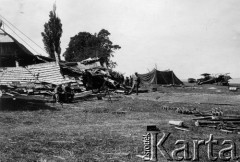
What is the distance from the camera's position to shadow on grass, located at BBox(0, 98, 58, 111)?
46.6 ft

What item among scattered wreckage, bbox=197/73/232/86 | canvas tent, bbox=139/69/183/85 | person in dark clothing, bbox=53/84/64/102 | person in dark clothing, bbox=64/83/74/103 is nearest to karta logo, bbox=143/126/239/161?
person in dark clothing, bbox=53/84/64/102

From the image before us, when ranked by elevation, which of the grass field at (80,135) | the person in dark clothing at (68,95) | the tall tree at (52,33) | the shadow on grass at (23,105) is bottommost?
the grass field at (80,135)

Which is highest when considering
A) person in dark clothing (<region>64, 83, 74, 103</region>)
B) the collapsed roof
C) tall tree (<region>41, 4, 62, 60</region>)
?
tall tree (<region>41, 4, 62, 60</region>)

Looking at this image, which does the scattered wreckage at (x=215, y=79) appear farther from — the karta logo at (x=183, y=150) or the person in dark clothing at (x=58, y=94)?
the karta logo at (x=183, y=150)


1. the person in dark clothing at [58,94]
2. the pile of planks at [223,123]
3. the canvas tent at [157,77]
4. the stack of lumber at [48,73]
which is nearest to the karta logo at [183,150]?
the pile of planks at [223,123]

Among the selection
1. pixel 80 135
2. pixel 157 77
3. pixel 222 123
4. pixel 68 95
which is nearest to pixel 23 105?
pixel 68 95

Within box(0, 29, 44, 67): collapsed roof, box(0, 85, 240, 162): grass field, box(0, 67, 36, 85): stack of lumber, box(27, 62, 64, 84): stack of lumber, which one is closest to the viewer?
box(0, 85, 240, 162): grass field

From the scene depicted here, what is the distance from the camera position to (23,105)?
1530 centimetres

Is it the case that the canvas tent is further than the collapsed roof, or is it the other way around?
the canvas tent

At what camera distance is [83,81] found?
24281 millimetres

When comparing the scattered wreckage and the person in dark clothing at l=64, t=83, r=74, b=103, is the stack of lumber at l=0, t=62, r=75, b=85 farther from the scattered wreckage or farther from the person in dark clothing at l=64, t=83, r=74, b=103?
the scattered wreckage

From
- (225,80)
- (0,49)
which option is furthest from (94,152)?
(225,80)

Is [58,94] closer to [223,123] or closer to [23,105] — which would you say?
[23,105]

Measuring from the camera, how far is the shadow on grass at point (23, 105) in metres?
14.2
